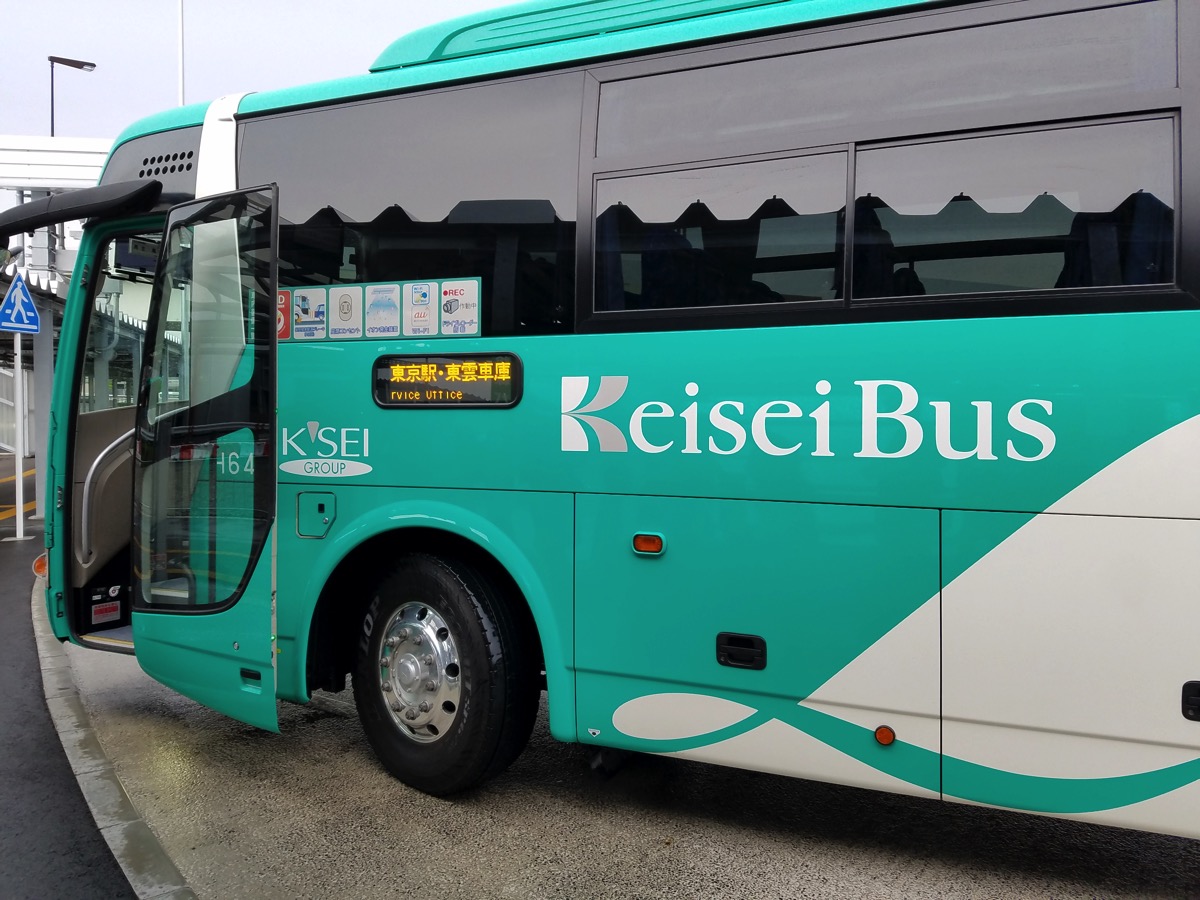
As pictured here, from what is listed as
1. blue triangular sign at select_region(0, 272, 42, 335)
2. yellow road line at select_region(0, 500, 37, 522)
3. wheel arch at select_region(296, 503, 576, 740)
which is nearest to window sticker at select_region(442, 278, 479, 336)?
wheel arch at select_region(296, 503, 576, 740)

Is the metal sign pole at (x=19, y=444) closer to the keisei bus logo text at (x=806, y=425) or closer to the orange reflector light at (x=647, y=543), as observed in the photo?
the keisei bus logo text at (x=806, y=425)

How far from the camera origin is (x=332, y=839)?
12.1ft

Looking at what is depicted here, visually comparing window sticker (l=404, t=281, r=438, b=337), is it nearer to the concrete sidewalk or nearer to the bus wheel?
the bus wheel

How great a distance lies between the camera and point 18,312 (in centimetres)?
1128

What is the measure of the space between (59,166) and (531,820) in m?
13.9

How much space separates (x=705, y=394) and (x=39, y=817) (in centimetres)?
335

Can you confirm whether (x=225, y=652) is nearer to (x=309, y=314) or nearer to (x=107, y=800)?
(x=107, y=800)

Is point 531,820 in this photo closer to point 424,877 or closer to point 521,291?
point 424,877

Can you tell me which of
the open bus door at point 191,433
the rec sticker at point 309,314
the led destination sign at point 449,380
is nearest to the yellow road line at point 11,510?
the open bus door at point 191,433

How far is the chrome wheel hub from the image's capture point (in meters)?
3.96

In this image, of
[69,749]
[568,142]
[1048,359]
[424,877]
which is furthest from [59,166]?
[1048,359]

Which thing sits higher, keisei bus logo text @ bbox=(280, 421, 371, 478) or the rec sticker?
the rec sticker

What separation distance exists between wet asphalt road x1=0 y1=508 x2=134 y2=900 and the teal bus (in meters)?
0.69

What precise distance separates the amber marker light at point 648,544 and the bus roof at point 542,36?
1934 millimetres
